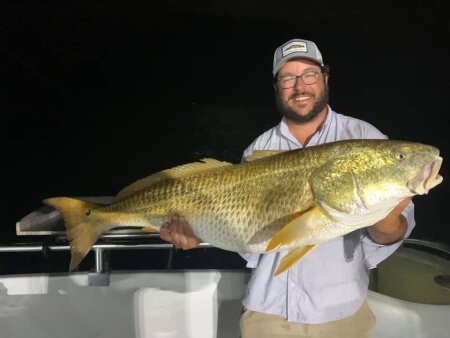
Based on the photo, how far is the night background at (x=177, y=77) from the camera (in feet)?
37.6

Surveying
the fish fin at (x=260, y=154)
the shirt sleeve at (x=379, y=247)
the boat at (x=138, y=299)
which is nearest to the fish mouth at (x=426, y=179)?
the shirt sleeve at (x=379, y=247)

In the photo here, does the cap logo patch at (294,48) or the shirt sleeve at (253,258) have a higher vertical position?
the cap logo patch at (294,48)

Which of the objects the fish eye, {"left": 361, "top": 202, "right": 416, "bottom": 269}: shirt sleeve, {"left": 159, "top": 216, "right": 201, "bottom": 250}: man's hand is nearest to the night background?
{"left": 159, "top": 216, "right": 201, "bottom": 250}: man's hand

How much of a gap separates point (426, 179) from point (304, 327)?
2.86 ft

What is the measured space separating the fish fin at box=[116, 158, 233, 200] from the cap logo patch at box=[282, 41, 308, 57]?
23.7 inches

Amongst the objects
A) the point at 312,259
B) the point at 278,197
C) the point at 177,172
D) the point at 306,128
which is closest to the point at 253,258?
the point at 312,259

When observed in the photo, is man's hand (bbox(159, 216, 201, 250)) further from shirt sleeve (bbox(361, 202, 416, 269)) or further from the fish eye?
the fish eye

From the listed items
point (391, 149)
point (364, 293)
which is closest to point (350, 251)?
point (364, 293)

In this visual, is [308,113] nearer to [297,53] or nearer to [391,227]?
[297,53]

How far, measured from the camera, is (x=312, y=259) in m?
2.26

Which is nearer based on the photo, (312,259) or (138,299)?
(312,259)

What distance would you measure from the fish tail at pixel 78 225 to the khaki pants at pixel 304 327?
0.81 meters

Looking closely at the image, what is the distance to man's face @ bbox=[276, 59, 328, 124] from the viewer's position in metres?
2.36

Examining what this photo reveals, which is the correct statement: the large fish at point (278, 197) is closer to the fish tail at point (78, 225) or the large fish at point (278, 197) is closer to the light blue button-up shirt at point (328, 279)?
the fish tail at point (78, 225)
